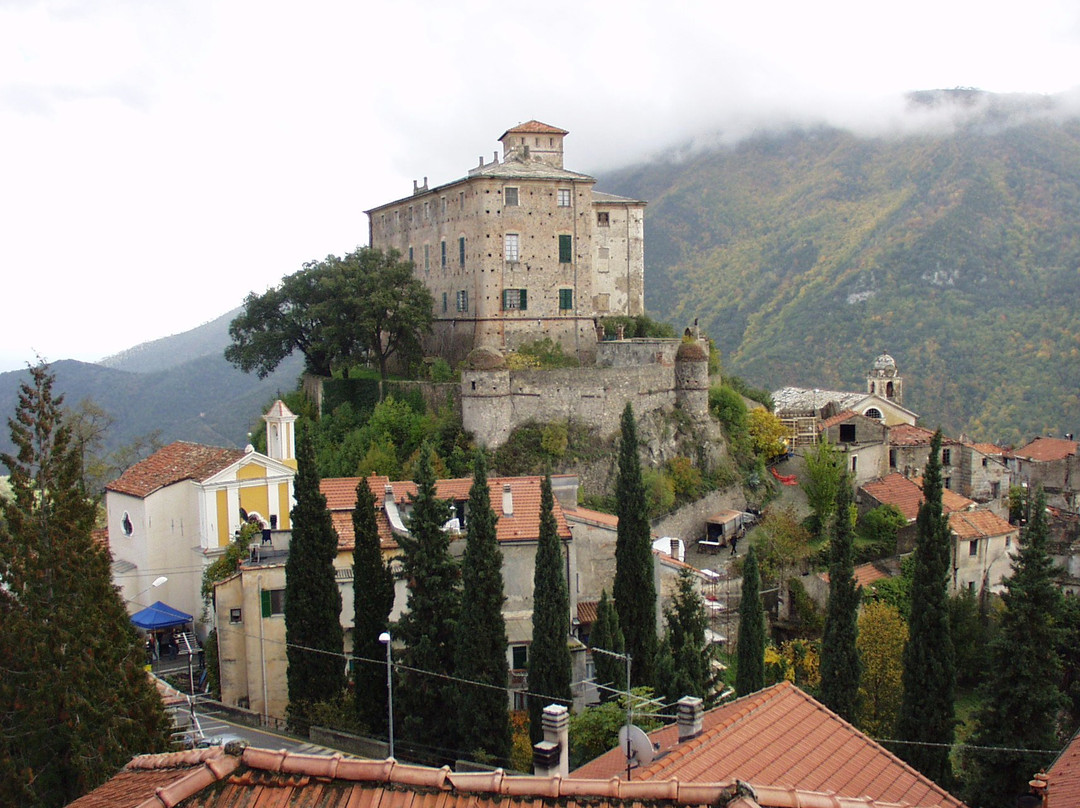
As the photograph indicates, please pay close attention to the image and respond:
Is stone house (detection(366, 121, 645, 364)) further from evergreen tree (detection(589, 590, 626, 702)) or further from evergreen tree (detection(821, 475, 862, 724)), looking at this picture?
evergreen tree (detection(821, 475, 862, 724))

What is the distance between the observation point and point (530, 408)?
137ft

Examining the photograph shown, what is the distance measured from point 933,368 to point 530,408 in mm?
54001

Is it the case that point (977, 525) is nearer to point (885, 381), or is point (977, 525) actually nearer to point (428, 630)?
point (885, 381)

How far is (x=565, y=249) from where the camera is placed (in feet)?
162

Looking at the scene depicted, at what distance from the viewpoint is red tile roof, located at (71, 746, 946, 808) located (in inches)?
357

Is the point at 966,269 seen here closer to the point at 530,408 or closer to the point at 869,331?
the point at 869,331

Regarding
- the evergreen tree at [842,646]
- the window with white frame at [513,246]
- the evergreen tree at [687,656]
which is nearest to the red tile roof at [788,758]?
the evergreen tree at [687,656]

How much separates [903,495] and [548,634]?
29.0 meters

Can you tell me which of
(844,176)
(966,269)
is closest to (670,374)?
(966,269)

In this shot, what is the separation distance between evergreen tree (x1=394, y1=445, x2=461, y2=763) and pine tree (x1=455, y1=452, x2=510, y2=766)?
634 mm

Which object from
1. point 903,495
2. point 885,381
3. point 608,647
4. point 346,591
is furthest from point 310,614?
point 885,381

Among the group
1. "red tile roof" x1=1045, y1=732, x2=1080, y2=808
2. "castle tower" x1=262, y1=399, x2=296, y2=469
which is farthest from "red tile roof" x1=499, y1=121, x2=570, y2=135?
"red tile roof" x1=1045, y1=732, x2=1080, y2=808

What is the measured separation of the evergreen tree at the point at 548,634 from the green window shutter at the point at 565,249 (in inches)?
1059

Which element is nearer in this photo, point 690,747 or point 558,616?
point 690,747
